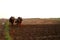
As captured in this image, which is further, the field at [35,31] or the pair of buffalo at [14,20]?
the pair of buffalo at [14,20]

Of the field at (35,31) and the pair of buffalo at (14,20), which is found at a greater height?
the pair of buffalo at (14,20)

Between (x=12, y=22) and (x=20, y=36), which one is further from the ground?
(x=12, y=22)

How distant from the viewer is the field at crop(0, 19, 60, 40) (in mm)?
1331

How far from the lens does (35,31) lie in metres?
1.41

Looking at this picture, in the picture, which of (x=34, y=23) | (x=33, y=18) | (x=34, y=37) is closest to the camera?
(x=34, y=37)

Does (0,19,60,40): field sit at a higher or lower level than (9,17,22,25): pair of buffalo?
lower

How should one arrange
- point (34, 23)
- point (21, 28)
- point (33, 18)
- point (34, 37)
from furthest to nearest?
point (33, 18)
point (34, 23)
point (21, 28)
point (34, 37)

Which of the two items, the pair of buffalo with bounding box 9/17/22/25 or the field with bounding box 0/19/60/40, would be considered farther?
the pair of buffalo with bounding box 9/17/22/25

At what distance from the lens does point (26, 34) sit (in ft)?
4.48

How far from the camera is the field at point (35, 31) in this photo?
1.33m

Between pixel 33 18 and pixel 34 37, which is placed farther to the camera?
pixel 33 18

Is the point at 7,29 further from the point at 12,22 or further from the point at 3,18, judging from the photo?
the point at 3,18

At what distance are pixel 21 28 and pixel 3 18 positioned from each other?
11.5 inches

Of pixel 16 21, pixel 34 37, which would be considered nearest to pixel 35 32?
pixel 34 37
